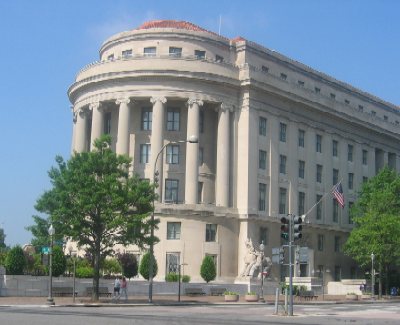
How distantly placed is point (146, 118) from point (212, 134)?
270 inches

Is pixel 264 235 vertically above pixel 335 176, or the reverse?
pixel 335 176

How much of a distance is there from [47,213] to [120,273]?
16862mm

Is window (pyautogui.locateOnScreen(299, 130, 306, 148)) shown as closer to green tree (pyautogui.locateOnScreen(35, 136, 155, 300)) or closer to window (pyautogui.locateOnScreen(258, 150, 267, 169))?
window (pyautogui.locateOnScreen(258, 150, 267, 169))

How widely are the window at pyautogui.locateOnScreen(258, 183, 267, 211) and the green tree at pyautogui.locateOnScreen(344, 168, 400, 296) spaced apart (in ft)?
31.4

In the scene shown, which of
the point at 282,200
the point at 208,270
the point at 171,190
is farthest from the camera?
the point at 282,200

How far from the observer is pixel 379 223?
220 ft

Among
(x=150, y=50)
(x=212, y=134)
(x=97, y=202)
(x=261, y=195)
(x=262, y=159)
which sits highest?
(x=150, y=50)

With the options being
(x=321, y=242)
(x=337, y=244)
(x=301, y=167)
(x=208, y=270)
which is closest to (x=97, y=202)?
(x=208, y=270)

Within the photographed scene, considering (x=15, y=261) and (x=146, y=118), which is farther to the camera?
(x=146, y=118)

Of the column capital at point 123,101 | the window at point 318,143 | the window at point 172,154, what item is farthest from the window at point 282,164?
the column capital at point 123,101

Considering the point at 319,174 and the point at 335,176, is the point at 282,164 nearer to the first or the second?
the point at 319,174

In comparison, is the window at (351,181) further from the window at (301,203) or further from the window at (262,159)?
the window at (262,159)

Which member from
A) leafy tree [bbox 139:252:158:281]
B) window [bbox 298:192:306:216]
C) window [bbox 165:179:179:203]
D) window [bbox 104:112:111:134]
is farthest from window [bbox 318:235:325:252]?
window [bbox 104:112:111:134]

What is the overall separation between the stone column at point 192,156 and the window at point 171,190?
7.16 feet
